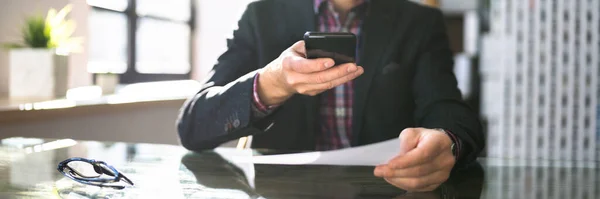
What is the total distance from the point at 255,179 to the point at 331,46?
0.55 ft

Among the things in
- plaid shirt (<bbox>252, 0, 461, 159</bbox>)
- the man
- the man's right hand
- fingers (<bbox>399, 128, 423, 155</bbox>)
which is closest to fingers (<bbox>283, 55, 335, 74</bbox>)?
the man's right hand

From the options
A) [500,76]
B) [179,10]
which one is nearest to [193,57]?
[179,10]

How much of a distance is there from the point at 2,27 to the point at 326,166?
0.75m

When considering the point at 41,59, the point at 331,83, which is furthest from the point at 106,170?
the point at 41,59

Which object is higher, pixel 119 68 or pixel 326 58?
pixel 326 58

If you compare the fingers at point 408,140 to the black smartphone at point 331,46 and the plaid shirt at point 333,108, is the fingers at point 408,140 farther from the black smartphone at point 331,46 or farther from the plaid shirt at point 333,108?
the plaid shirt at point 333,108

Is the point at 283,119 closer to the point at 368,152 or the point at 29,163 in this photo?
the point at 368,152

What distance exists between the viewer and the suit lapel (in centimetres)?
105

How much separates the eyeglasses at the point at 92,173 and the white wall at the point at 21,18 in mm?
553

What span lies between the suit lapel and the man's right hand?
0.27 metres

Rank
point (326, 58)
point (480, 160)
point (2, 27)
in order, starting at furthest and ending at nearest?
1. point (2, 27)
2. point (480, 160)
3. point (326, 58)

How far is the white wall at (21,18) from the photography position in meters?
1.16

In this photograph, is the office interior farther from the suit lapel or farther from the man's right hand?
the man's right hand

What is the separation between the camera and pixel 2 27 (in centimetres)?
117
